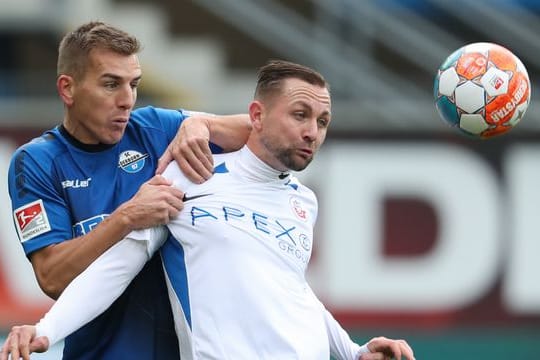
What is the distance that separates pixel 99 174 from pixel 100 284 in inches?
25.2

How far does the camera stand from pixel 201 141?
5586 mm

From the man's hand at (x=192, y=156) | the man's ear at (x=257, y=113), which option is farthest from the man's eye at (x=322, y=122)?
the man's hand at (x=192, y=156)

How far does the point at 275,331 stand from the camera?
5293 millimetres

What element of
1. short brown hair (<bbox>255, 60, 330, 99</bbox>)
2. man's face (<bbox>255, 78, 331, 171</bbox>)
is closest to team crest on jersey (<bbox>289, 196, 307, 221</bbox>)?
man's face (<bbox>255, 78, 331, 171</bbox>)

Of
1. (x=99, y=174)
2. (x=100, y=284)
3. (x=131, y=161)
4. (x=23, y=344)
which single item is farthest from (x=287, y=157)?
(x=23, y=344)

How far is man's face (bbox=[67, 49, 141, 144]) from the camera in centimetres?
558

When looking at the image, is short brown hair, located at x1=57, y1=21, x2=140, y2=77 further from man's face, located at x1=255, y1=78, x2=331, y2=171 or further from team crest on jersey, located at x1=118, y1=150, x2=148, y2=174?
man's face, located at x1=255, y1=78, x2=331, y2=171

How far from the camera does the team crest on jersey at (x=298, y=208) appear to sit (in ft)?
18.7

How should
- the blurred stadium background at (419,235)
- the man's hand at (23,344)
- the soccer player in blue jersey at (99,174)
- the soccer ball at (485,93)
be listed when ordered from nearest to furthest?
the man's hand at (23,344)
the soccer player in blue jersey at (99,174)
the soccer ball at (485,93)
the blurred stadium background at (419,235)

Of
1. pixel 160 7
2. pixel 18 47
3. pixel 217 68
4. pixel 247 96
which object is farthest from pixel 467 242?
pixel 18 47

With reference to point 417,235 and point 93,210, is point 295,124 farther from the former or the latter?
point 417,235

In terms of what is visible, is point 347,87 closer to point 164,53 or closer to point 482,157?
point 482,157

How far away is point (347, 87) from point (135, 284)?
7.17 meters

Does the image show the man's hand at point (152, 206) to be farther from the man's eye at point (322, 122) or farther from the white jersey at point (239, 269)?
the man's eye at point (322, 122)
